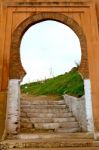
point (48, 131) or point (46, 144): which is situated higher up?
point (48, 131)

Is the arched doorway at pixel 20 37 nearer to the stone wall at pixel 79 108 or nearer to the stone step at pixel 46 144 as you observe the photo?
the stone step at pixel 46 144

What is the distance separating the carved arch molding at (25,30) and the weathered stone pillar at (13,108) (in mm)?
264

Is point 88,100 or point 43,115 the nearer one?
point 88,100

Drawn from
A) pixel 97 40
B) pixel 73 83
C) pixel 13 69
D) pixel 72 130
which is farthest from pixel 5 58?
pixel 73 83

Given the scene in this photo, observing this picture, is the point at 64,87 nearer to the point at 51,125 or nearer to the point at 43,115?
the point at 43,115

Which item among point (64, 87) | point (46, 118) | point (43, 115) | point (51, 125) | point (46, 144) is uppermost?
point (64, 87)

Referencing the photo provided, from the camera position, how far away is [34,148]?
22.2 ft

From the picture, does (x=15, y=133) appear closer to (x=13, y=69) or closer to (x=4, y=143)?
(x=4, y=143)

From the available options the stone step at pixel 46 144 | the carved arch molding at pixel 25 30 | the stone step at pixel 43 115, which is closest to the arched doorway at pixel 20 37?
the carved arch molding at pixel 25 30

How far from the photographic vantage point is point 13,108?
27.1 ft

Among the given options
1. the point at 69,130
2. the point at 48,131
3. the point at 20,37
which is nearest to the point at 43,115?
the point at 48,131

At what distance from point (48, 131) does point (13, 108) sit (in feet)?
6.72

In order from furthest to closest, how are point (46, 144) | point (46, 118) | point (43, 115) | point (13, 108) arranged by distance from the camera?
point (43, 115), point (46, 118), point (13, 108), point (46, 144)

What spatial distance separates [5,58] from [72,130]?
3600 millimetres
